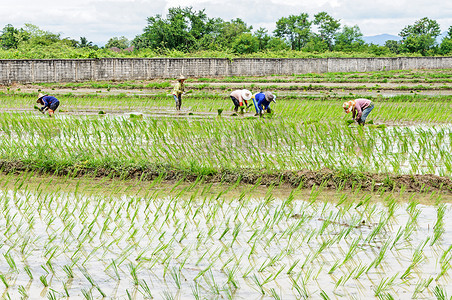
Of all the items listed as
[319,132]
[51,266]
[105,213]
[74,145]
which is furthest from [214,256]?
[319,132]

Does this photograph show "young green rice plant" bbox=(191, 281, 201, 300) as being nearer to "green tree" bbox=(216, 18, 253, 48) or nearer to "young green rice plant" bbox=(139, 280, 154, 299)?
"young green rice plant" bbox=(139, 280, 154, 299)

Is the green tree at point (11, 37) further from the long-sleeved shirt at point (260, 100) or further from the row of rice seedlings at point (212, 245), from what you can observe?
the row of rice seedlings at point (212, 245)

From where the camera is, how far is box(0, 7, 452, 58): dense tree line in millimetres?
31969

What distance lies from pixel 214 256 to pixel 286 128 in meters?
5.31

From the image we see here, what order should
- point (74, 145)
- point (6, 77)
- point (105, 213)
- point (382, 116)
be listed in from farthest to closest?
1. point (6, 77)
2. point (382, 116)
3. point (74, 145)
4. point (105, 213)

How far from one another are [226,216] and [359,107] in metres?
4.92

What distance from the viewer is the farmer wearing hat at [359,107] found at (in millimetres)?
8773

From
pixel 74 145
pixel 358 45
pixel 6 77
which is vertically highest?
pixel 358 45

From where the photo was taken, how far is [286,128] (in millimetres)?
8688

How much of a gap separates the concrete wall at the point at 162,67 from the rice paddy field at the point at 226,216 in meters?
14.4

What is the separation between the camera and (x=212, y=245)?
380 cm

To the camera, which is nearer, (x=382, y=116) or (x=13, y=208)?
(x=13, y=208)

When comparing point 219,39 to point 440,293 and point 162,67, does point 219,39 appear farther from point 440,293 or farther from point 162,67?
point 440,293

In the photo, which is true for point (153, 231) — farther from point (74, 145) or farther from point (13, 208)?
point (74, 145)
